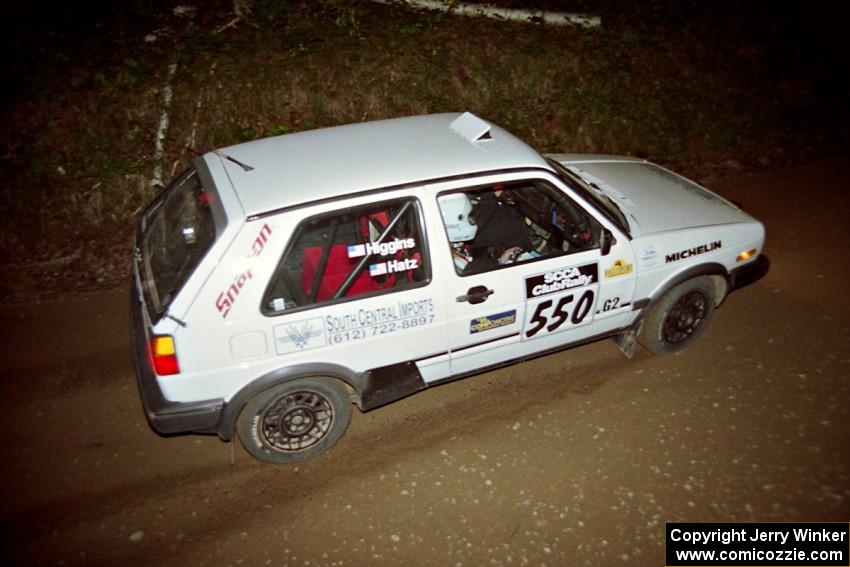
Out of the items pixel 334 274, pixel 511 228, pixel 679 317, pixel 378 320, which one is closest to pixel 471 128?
pixel 511 228

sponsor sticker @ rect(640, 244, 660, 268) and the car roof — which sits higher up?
the car roof

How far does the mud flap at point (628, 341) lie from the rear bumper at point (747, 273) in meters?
0.85

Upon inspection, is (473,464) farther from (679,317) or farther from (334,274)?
(679,317)

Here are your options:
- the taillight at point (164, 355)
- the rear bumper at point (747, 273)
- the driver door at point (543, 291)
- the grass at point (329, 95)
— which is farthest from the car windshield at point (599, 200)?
the grass at point (329, 95)

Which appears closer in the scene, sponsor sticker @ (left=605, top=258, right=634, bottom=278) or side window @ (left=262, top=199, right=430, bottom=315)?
side window @ (left=262, top=199, right=430, bottom=315)

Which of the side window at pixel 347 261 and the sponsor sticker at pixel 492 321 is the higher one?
the side window at pixel 347 261

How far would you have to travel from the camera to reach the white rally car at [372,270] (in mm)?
3271

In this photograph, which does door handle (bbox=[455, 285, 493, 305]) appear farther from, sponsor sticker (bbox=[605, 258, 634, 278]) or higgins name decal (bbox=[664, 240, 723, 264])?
higgins name decal (bbox=[664, 240, 723, 264])

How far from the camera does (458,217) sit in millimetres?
4066

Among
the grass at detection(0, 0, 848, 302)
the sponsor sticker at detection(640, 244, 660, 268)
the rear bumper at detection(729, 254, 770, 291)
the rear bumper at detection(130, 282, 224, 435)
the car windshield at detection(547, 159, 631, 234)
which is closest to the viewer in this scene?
the rear bumper at detection(130, 282, 224, 435)

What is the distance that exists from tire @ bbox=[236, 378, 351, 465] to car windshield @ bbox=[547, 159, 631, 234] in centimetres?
213

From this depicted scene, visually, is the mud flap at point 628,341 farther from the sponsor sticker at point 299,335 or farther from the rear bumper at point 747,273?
the sponsor sticker at point 299,335

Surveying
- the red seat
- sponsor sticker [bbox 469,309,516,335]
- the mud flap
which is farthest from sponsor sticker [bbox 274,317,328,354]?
the mud flap

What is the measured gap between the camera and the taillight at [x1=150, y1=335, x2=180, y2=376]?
10.5 feet
